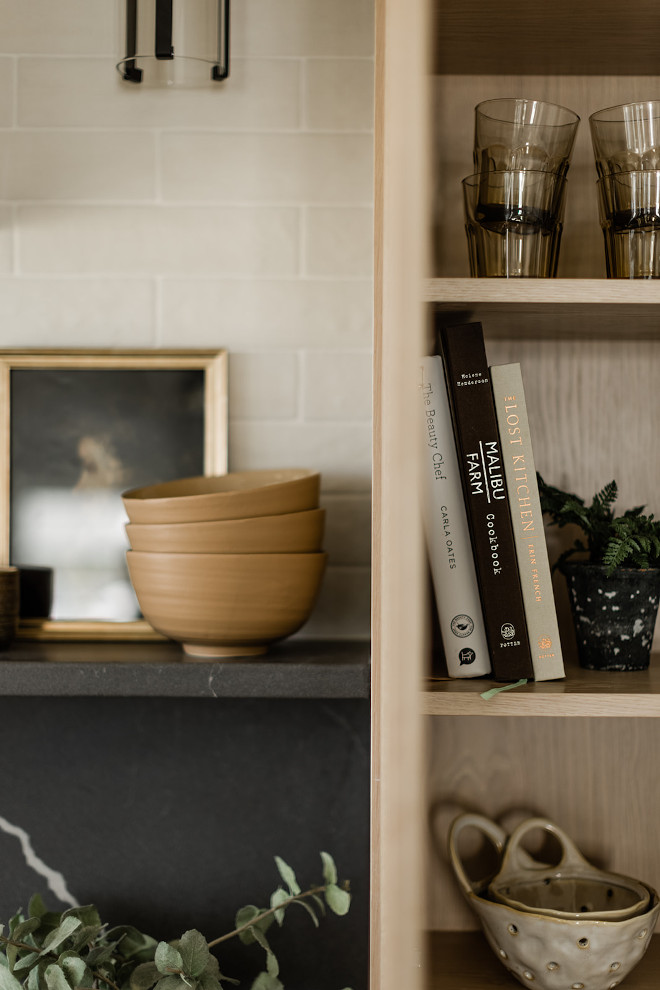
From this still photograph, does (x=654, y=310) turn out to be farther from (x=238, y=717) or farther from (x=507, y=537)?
(x=238, y=717)

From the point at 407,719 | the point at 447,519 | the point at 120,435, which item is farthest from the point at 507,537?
the point at 120,435

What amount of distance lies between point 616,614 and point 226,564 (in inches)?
16.0

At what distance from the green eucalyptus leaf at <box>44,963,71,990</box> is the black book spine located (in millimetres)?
516

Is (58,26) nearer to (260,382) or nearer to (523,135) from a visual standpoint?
(260,382)

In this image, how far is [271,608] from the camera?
0.91 m

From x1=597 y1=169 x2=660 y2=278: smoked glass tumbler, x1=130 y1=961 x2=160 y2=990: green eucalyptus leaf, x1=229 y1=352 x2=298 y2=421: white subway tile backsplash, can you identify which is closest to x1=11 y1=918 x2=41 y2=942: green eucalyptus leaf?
x1=130 y1=961 x2=160 y2=990: green eucalyptus leaf

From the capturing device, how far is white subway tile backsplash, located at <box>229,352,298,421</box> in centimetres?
107

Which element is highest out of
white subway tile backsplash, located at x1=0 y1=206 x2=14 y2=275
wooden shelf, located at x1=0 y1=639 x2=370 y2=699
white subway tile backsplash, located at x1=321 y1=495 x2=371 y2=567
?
white subway tile backsplash, located at x1=0 y1=206 x2=14 y2=275

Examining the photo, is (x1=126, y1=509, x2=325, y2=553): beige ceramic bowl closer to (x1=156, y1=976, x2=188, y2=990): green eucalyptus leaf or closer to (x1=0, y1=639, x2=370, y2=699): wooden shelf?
(x1=0, y1=639, x2=370, y2=699): wooden shelf

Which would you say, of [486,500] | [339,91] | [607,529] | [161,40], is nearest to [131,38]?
[161,40]

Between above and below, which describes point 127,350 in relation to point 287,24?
below

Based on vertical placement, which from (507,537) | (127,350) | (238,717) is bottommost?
(238,717)

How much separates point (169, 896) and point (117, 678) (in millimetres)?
351

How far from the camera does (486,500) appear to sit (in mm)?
796
